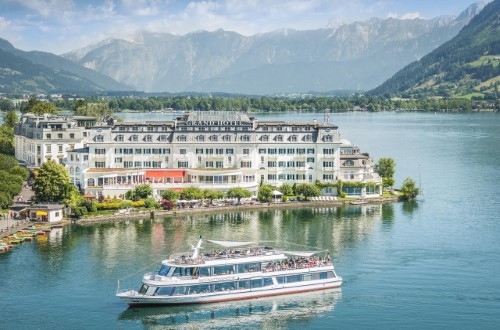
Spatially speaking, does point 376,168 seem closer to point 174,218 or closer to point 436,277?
point 174,218

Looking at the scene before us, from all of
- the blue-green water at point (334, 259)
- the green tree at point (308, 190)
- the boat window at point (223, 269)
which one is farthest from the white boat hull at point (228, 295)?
the green tree at point (308, 190)

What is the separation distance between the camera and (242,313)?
138ft

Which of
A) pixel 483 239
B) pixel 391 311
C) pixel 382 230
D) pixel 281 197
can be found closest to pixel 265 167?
pixel 281 197

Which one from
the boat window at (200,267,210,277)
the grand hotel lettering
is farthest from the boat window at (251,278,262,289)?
the grand hotel lettering

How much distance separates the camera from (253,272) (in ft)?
146

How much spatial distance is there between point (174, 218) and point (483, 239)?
25108 mm

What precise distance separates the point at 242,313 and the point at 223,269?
3.22 metres

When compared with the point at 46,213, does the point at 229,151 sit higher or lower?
higher

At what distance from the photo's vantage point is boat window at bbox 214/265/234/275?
44031mm

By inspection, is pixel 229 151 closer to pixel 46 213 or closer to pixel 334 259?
pixel 46 213

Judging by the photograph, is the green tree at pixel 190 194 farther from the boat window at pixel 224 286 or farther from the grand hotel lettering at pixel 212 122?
the boat window at pixel 224 286

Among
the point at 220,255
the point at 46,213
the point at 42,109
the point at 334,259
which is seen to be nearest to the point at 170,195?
the point at 46,213

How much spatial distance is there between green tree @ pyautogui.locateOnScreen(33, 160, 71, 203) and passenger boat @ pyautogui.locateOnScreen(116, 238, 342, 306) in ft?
82.9

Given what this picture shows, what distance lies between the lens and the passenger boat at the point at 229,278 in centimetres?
4284
